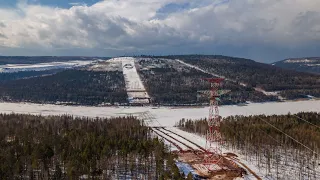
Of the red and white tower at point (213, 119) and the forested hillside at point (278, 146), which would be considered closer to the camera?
the red and white tower at point (213, 119)

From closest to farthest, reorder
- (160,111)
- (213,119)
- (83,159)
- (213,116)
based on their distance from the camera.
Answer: (213,119) < (213,116) < (83,159) < (160,111)

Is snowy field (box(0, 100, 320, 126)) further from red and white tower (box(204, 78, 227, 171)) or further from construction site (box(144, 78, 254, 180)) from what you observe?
red and white tower (box(204, 78, 227, 171))

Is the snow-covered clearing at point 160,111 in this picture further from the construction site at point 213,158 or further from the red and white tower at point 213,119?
the red and white tower at point 213,119

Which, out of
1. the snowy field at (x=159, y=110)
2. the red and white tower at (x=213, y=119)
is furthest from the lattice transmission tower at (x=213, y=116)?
the snowy field at (x=159, y=110)

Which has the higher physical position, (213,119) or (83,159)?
(213,119)

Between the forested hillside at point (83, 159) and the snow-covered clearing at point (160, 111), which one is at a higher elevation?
the forested hillside at point (83, 159)

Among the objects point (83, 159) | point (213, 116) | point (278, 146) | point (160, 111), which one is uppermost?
point (213, 116)

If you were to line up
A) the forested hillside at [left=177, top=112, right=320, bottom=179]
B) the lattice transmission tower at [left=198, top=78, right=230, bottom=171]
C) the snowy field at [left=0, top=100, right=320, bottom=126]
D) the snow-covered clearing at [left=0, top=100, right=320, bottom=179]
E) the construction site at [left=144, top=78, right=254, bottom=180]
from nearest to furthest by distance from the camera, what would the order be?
the lattice transmission tower at [left=198, top=78, right=230, bottom=171], the construction site at [left=144, top=78, right=254, bottom=180], the forested hillside at [left=177, top=112, right=320, bottom=179], the snow-covered clearing at [left=0, top=100, right=320, bottom=179], the snowy field at [left=0, top=100, right=320, bottom=126]

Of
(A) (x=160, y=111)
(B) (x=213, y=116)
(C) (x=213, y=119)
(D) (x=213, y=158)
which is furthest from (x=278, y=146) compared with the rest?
(A) (x=160, y=111)

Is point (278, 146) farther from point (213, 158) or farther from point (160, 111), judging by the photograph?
point (160, 111)

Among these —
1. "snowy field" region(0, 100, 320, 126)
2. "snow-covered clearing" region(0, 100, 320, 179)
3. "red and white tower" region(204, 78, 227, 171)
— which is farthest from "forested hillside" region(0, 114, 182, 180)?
"snowy field" region(0, 100, 320, 126)

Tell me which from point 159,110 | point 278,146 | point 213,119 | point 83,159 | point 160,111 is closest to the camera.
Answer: point 213,119

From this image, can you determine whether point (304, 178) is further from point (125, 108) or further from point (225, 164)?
point (125, 108)

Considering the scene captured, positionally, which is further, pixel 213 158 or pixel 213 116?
pixel 213 158
